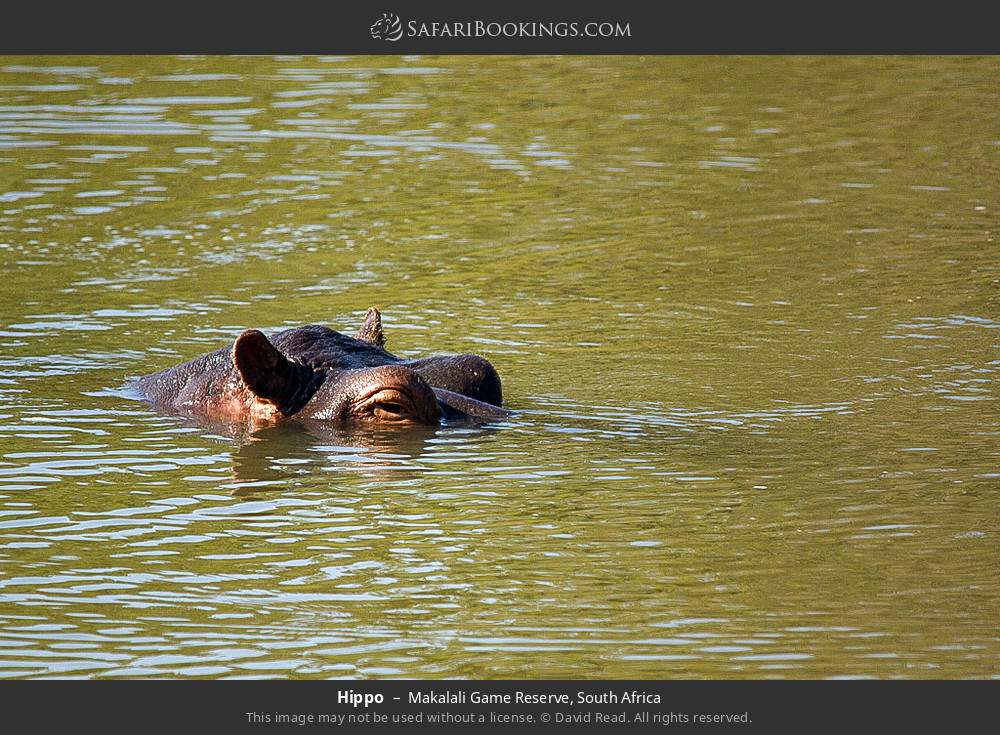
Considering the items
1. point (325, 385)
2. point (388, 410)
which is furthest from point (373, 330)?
point (388, 410)

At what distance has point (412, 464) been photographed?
9.12 m

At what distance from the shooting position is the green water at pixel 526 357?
6.69 m

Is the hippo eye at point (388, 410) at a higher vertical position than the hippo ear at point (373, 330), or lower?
lower

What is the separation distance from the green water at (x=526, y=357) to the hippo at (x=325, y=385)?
21cm

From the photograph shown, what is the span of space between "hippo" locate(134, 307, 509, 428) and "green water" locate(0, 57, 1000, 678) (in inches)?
8.4

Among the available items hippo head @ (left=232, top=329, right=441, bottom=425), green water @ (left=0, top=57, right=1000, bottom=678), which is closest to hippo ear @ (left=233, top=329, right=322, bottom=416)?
hippo head @ (left=232, top=329, right=441, bottom=425)

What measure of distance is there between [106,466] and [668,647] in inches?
152

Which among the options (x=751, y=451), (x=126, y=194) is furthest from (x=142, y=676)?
(x=126, y=194)

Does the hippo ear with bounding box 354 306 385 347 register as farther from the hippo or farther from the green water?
the green water

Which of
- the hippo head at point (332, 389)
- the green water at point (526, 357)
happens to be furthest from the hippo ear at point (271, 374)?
the green water at point (526, 357)

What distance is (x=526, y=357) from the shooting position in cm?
1175

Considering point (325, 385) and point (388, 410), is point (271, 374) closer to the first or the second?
point (325, 385)

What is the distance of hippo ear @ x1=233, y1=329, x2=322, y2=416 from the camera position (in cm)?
948

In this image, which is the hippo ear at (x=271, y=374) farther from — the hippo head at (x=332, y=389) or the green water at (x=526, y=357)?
the green water at (x=526, y=357)
